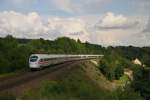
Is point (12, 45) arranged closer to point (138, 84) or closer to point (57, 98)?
point (138, 84)

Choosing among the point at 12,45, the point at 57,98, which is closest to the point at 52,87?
the point at 57,98

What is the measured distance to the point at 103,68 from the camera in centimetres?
9906

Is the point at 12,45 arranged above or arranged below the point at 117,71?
above

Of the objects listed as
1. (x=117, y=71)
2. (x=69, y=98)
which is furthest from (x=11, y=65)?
(x=117, y=71)

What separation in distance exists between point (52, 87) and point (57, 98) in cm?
510

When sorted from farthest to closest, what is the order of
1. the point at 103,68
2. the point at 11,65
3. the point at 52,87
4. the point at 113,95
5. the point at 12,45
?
1. the point at 103,68
2. the point at 12,45
3. the point at 11,65
4. the point at 52,87
5. the point at 113,95

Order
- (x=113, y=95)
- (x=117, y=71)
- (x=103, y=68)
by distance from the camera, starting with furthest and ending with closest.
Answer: (x=117, y=71) < (x=103, y=68) < (x=113, y=95)

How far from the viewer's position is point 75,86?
117 feet

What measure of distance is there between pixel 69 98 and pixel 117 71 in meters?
79.2

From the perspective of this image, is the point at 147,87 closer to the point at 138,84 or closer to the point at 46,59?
the point at 138,84

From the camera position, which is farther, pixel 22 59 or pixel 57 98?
pixel 22 59

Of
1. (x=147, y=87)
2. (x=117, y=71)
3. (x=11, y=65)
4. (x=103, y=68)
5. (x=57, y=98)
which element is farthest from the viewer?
(x=117, y=71)

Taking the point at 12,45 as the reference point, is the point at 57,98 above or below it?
below

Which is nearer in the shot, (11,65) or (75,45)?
(11,65)
